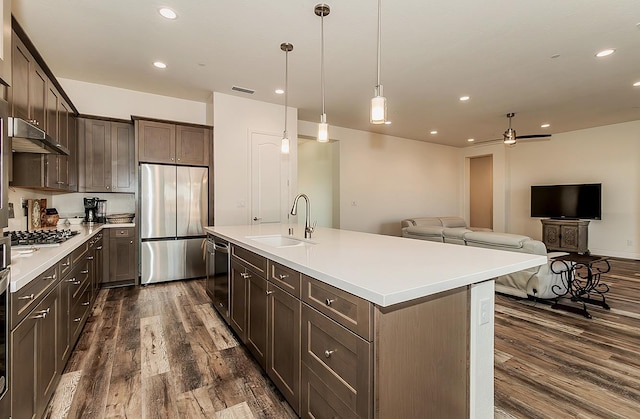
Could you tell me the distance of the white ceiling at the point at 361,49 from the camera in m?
2.63

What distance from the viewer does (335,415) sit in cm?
131

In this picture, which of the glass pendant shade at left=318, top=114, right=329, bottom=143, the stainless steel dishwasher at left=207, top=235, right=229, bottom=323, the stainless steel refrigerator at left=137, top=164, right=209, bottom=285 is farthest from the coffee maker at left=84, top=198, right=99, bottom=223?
the glass pendant shade at left=318, top=114, right=329, bottom=143

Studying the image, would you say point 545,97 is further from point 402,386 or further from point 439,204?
point 402,386

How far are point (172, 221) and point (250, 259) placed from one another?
110 inches

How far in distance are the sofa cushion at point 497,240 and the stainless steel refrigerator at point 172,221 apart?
154 inches

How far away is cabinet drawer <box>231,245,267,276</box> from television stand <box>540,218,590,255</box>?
7381 millimetres

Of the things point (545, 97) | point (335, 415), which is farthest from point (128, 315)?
point (545, 97)

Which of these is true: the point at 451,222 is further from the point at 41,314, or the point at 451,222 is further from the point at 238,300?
the point at 41,314

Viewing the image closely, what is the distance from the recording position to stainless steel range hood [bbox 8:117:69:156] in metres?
1.57

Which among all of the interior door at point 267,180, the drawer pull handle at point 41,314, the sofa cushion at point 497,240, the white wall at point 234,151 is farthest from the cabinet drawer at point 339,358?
the interior door at point 267,180

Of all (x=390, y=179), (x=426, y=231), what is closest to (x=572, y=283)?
(x=426, y=231)

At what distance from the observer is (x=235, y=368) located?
2.20m

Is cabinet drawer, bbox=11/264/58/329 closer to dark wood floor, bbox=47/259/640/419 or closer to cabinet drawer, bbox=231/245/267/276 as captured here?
dark wood floor, bbox=47/259/640/419

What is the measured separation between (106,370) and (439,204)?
27.8 feet
